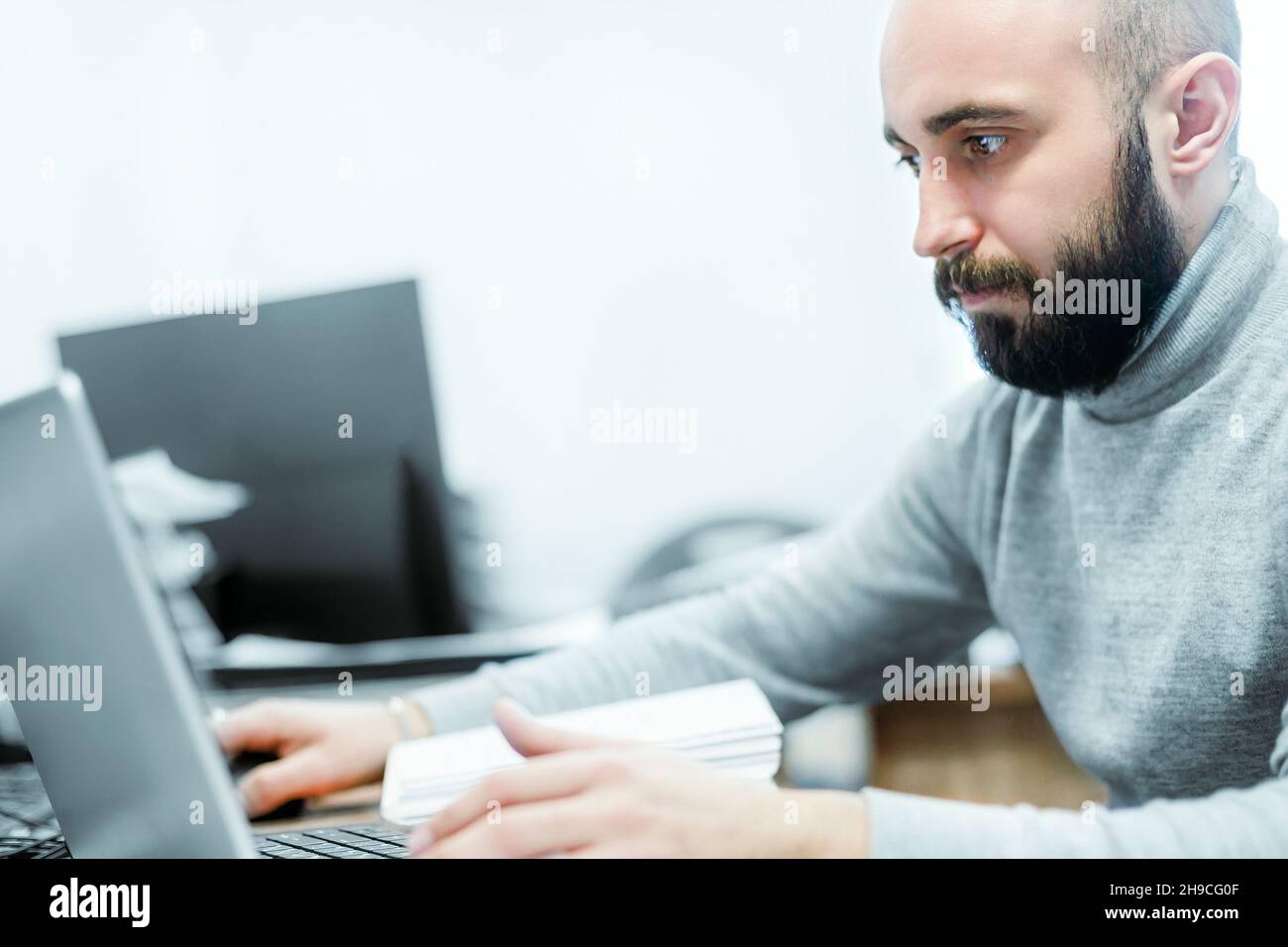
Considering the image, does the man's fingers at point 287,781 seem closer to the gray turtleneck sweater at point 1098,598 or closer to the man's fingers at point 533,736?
the gray turtleneck sweater at point 1098,598

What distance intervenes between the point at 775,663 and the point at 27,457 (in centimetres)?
65

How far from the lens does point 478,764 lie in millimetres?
706

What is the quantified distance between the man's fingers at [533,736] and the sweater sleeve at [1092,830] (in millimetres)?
170

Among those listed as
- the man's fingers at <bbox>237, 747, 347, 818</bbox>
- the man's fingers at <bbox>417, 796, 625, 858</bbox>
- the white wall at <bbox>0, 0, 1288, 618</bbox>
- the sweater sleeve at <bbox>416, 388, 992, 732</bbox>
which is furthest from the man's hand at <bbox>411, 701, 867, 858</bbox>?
the white wall at <bbox>0, 0, 1288, 618</bbox>

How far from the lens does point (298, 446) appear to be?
1.48 meters

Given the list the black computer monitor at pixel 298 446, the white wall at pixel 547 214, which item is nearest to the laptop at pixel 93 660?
the black computer monitor at pixel 298 446

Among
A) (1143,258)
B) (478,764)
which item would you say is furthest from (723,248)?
(478,764)

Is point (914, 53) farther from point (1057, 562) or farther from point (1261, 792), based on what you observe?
point (1261, 792)

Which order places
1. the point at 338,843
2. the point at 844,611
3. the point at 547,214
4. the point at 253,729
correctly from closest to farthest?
the point at 338,843 < the point at 253,729 < the point at 844,611 < the point at 547,214

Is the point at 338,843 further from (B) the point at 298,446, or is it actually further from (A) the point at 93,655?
(B) the point at 298,446

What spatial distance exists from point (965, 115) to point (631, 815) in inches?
22.1

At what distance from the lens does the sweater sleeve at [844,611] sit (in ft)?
3.14

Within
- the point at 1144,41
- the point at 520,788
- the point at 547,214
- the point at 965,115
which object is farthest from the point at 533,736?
the point at 547,214

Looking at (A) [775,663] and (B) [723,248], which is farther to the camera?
(B) [723,248]
